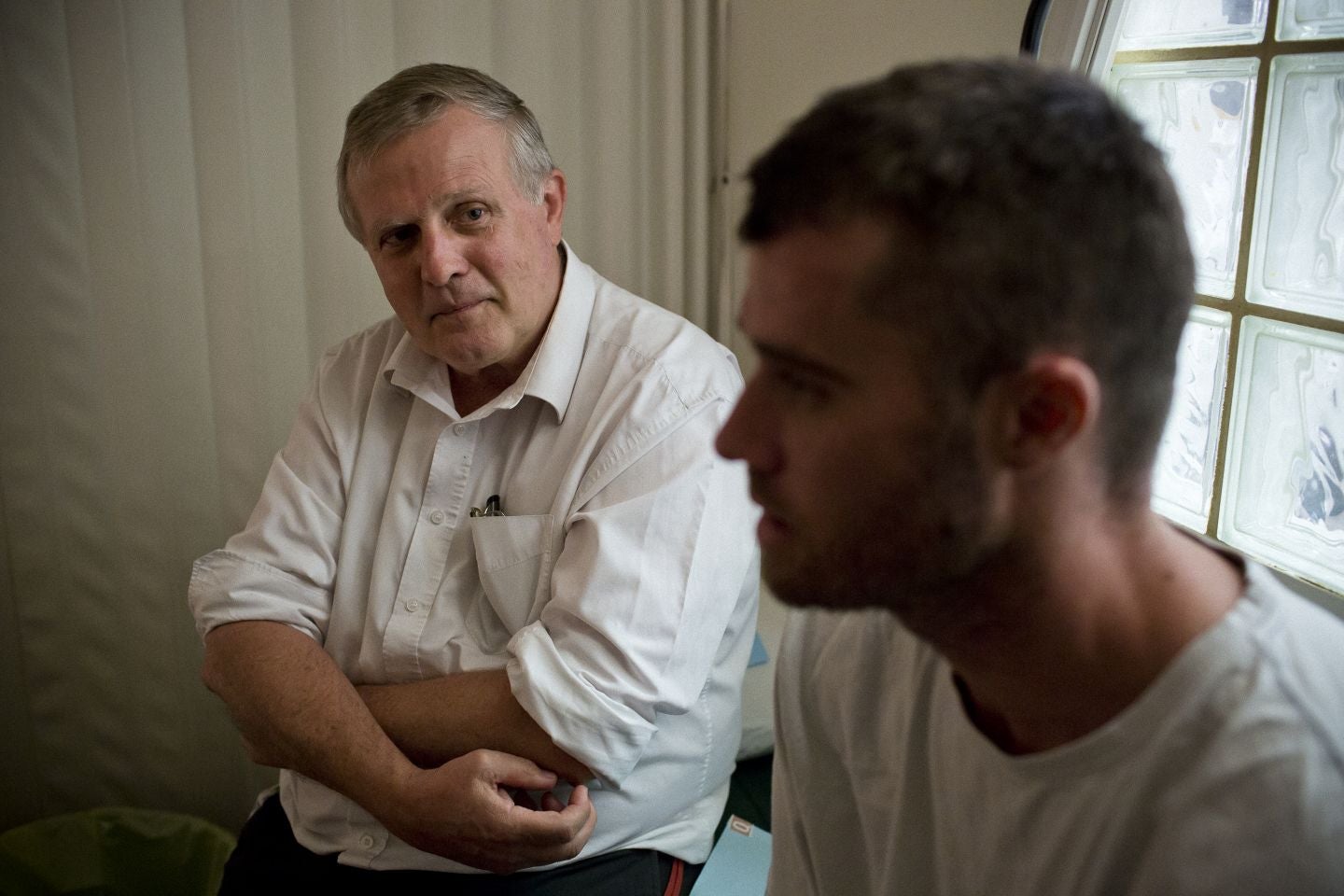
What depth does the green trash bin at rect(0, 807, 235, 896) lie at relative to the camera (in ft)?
6.66

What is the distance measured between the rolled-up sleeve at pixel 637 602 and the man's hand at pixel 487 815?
2.8 inches

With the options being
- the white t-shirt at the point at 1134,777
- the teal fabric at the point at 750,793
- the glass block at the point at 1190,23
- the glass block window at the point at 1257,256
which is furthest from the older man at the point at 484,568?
the glass block at the point at 1190,23

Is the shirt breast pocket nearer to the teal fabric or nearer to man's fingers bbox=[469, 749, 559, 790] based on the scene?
man's fingers bbox=[469, 749, 559, 790]

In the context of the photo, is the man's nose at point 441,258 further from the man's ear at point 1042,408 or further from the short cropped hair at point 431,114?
the man's ear at point 1042,408

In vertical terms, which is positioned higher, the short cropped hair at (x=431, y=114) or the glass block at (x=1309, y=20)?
the glass block at (x=1309, y=20)

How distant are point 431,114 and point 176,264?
0.79 m

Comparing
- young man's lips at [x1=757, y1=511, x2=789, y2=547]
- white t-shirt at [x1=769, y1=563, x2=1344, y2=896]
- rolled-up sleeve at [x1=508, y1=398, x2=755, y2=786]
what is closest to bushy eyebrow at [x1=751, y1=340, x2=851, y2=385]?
young man's lips at [x1=757, y1=511, x2=789, y2=547]

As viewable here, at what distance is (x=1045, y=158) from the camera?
648mm

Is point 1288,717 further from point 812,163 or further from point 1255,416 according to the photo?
point 1255,416

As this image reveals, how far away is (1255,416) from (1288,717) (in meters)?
0.99

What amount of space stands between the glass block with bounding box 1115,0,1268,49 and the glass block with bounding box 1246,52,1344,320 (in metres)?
0.08

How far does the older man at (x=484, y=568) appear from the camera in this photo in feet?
4.31

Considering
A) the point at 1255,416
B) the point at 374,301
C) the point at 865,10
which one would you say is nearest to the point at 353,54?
the point at 374,301

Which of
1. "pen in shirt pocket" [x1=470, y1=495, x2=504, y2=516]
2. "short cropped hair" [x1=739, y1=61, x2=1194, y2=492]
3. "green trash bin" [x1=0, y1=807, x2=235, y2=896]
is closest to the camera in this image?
"short cropped hair" [x1=739, y1=61, x2=1194, y2=492]
